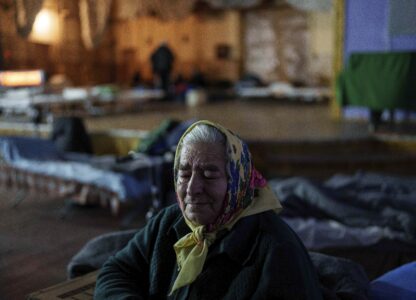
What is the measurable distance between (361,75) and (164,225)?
16.4 ft

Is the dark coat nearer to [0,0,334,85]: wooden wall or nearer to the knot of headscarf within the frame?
the knot of headscarf

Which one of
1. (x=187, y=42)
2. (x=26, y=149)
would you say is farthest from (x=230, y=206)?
(x=187, y=42)

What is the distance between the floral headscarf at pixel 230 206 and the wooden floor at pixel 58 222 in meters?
1.71

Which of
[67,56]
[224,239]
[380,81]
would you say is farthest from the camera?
[67,56]

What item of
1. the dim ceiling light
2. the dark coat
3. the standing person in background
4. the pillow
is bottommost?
the pillow

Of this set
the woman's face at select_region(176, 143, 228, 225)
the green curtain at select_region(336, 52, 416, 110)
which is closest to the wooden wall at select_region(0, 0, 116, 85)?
the green curtain at select_region(336, 52, 416, 110)

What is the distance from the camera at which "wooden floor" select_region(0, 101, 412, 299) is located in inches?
123

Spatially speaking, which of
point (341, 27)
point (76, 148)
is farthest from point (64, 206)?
point (341, 27)

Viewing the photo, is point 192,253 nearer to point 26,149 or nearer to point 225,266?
point 225,266

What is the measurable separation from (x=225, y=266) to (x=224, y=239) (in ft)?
0.25

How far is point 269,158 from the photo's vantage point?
18.2ft

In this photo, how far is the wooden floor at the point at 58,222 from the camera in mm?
3127

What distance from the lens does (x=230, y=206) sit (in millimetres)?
1396

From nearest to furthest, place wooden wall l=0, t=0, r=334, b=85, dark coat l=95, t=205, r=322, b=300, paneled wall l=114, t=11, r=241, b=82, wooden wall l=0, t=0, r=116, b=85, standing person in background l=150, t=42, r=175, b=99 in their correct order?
dark coat l=95, t=205, r=322, b=300, wooden wall l=0, t=0, r=116, b=85, standing person in background l=150, t=42, r=175, b=99, wooden wall l=0, t=0, r=334, b=85, paneled wall l=114, t=11, r=241, b=82
